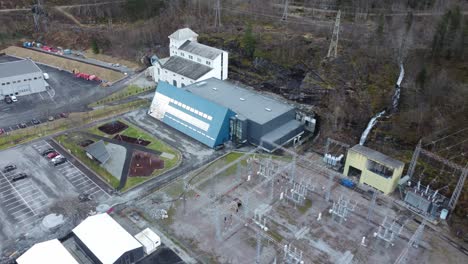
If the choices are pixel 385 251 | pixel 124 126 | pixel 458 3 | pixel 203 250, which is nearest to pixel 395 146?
pixel 385 251

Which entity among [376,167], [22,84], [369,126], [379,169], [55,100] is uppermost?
[369,126]

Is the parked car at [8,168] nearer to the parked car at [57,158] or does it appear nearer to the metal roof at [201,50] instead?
the parked car at [57,158]

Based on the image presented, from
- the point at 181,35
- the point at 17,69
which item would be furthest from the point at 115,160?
the point at 17,69

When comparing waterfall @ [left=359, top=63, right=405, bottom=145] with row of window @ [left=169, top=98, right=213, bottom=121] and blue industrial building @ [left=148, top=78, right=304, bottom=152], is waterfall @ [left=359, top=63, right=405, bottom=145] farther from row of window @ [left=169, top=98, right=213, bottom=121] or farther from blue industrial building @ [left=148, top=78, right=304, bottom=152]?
row of window @ [left=169, top=98, right=213, bottom=121]

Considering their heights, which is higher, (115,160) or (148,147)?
(148,147)

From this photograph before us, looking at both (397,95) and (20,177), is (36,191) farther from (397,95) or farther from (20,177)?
(397,95)

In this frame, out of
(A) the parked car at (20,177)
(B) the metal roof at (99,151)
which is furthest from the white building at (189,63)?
(A) the parked car at (20,177)
